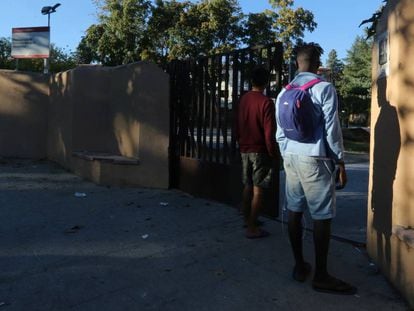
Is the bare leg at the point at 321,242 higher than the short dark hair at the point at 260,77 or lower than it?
lower

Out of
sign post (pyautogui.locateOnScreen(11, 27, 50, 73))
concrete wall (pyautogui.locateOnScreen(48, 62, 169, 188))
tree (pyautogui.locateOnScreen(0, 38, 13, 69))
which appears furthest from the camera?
tree (pyautogui.locateOnScreen(0, 38, 13, 69))

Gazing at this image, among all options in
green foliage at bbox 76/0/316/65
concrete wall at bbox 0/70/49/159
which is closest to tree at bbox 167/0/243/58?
green foliage at bbox 76/0/316/65

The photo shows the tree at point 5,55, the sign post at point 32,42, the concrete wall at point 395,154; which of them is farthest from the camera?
the tree at point 5,55

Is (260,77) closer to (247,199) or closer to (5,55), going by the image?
(247,199)

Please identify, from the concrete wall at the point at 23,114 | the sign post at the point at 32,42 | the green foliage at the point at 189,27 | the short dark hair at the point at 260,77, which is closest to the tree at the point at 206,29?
the green foliage at the point at 189,27

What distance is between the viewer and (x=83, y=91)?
31.0ft

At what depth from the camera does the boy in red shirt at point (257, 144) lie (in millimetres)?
5285

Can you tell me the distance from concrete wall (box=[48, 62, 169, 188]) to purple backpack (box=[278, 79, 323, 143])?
434cm

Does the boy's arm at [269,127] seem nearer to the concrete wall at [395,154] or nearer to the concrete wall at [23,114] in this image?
the concrete wall at [395,154]

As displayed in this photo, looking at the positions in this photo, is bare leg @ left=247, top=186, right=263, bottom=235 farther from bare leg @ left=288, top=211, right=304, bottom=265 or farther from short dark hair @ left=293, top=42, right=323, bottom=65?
short dark hair @ left=293, top=42, right=323, bottom=65

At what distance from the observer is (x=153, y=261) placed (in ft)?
15.4

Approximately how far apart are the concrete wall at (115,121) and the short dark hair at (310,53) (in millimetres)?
4174

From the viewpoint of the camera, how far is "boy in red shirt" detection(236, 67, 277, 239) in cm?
529

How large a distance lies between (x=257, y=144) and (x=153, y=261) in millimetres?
1657
